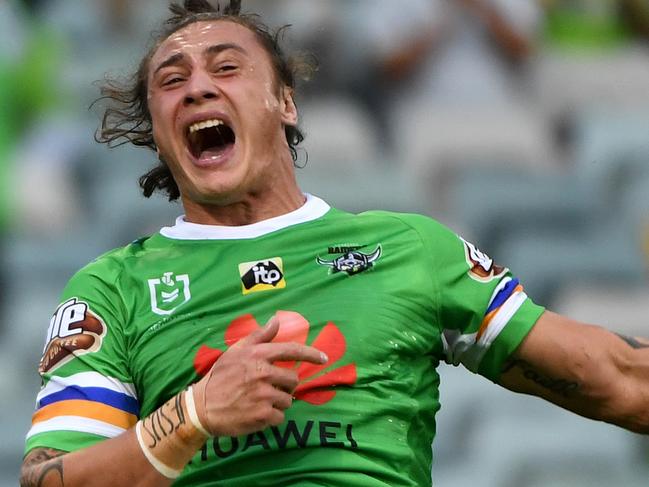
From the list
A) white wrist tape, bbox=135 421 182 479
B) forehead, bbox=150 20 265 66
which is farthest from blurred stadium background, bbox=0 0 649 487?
white wrist tape, bbox=135 421 182 479

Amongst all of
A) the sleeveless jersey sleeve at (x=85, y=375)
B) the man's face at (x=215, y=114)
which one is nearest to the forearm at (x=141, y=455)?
the sleeveless jersey sleeve at (x=85, y=375)

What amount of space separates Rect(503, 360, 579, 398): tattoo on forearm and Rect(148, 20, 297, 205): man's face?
785 mm

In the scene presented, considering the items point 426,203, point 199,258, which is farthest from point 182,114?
point 426,203

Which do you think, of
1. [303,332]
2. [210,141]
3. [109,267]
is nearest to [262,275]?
[303,332]

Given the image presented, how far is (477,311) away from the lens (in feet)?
9.76

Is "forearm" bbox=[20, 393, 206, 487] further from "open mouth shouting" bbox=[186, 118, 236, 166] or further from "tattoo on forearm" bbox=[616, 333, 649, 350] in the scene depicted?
"tattoo on forearm" bbox=[616, 333, 649, 350]

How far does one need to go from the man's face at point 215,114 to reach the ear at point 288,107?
0.27 ft

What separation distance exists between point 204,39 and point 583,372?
1.28 metres

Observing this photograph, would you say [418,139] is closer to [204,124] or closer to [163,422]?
[204,124]

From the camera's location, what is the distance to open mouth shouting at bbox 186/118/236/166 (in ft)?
10.4

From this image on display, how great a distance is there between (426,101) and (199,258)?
12.5ft

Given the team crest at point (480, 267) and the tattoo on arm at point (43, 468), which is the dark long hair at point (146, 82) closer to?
the team crest at point (480, 267)

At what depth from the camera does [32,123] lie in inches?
263

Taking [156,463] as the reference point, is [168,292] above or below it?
above
